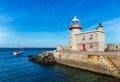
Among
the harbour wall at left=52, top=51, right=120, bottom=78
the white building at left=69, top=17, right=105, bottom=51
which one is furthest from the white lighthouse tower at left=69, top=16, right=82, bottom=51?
the harbour wall at left=52, top=51, right=120, bottom=78

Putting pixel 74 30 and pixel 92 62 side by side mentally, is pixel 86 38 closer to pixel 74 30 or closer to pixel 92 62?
pixel 74 30

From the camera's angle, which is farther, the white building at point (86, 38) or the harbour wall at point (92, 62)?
the white building at point (86, 38)

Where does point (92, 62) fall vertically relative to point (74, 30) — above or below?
below

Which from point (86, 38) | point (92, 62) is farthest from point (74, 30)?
point (92, 62)

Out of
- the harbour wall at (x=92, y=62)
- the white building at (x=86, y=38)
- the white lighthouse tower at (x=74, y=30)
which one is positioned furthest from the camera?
the white lighthouse tower at (x=74, y=30)

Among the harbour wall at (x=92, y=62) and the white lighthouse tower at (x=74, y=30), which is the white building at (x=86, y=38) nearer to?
the white lighthouse tower at (x=74, y=30)

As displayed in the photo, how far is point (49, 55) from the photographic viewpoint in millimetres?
38062

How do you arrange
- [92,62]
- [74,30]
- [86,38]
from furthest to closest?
[74,30] → [86,38] → [92,62]

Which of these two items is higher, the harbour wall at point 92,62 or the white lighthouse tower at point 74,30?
the white lighthouse tower at point 74,30

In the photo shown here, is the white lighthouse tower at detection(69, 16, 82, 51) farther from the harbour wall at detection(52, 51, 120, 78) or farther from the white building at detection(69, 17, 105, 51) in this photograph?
the harbour wall at detection(52, 51, 120, 78)

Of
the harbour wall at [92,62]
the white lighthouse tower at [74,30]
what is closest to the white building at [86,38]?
the white lighthouse tower at [74,30]

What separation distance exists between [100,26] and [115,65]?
1287 centimetres

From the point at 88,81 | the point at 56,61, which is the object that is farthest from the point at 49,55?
the point at 88,81

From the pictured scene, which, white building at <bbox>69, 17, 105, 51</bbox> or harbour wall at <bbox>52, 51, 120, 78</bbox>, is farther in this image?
white building at <bbox>69, 17, 105, 51</bbox>
